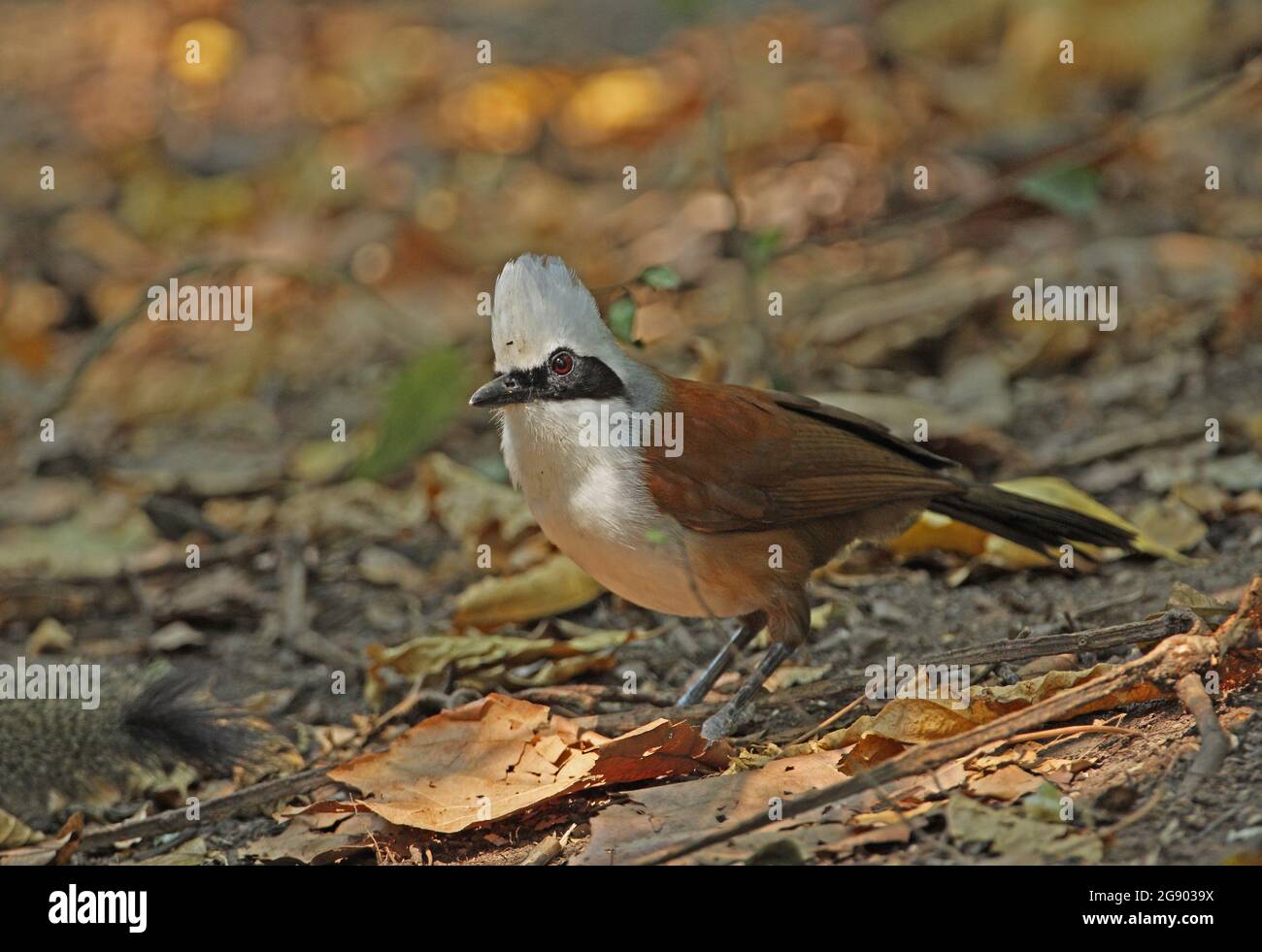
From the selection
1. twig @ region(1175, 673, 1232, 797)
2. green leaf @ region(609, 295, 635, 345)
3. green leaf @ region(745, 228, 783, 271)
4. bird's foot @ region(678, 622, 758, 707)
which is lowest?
twig @ region(1175, 673, 1232, 797)

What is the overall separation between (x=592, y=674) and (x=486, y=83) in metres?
6.20

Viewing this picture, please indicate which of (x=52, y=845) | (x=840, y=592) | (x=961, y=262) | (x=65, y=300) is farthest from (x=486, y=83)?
(x=52, y=845)

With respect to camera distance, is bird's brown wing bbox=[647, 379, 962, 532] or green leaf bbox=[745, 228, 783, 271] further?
green leaf bbox=[745, 228, 783, 271]

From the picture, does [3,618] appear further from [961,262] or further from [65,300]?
[961,262]

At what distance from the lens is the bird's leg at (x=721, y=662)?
4590mm

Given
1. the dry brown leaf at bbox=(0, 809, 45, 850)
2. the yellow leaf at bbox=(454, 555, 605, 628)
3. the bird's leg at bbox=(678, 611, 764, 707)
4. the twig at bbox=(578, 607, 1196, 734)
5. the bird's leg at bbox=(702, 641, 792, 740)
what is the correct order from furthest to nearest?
the yellow leaf at bbox=(454, 555, 605, 628), the bird's leg at bbox=(678, 611, 764, 707), the dry brown leaf at bbox=(0, 809, 45, 850), the bird's leg at bbox=(702, 641, 792, 740), the twig at bbox=(578, 607, 1196, 734)

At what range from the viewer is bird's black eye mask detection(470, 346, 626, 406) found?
4215 millimetres

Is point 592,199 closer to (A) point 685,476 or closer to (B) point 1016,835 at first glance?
(A) point 685,476

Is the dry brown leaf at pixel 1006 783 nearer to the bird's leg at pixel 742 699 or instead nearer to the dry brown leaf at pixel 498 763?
the dry brown leaf at pixel 498 763

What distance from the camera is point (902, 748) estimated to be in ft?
12.5

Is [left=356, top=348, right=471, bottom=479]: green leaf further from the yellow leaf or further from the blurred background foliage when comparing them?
the yellow leaf

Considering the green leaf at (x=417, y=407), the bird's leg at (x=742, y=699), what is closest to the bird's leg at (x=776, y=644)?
the bird's leg at (x=742, y=699)

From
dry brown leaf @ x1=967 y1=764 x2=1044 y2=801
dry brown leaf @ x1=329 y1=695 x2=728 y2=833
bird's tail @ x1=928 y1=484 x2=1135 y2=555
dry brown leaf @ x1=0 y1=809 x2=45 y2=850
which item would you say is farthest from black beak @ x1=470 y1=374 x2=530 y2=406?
dry brown leaf @ x1=0 y1=809 x2=45 y2=850

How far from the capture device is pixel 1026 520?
4805 millimetres
